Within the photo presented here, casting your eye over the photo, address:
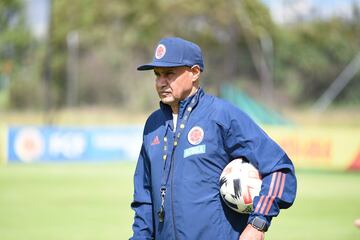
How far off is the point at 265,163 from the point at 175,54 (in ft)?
2.73

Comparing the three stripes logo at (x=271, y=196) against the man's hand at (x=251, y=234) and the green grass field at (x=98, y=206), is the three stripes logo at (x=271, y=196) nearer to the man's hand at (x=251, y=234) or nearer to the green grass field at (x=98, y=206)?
the man's hand at (x=251, y=234)

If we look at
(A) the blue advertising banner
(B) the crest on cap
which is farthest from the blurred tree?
(B) the crest on cap

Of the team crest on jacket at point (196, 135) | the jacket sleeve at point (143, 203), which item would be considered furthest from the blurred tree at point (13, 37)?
the team crest on jacket at point (196, 135)

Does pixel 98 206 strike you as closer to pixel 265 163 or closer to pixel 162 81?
pixel 162 81

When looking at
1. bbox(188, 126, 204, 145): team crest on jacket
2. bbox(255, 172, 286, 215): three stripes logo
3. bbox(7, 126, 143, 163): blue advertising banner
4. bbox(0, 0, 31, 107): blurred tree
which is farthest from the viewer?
bbox(0, 0, 31, 107): blurred tree

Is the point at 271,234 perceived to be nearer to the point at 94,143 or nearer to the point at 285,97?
the point at 94,143

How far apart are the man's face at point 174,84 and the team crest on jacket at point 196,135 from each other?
23 cm

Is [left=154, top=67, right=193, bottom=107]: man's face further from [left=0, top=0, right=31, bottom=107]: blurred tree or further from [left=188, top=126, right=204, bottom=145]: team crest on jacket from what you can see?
[left=0, top=0, right=31, bottom=107]: blurred tree

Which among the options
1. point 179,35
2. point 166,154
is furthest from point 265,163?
point 179,35

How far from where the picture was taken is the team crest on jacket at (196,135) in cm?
447

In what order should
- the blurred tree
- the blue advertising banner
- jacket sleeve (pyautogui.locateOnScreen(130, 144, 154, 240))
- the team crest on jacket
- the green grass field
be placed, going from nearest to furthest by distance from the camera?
the team crest on jacket → jacket sleeve (pyautogui.locateOnScreen(130, 144, 154, 240)) → the green grass field → the blue advertising banner → the blurred tree

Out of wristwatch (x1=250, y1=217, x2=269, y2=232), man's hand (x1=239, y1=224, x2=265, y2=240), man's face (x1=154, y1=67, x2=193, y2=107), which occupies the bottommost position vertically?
man's hand (x1=239, y1=224, x2=265, y2=240)

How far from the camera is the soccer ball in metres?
4.36

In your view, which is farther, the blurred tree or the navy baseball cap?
the blurred tree
